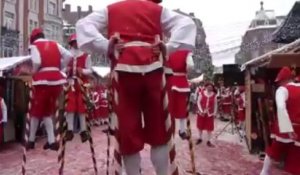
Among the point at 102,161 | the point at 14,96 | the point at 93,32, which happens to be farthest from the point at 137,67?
the point at 14,96

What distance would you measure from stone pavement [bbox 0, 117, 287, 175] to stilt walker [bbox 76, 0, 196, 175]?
96.3 inches

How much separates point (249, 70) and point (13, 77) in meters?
5.29

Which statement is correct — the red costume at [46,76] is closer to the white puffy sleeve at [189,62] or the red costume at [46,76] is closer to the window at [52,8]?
the white puffy sleeve at [189,62]

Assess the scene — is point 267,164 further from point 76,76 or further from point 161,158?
point 76,76

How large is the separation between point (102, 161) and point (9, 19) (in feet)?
99.9

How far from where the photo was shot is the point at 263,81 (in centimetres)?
929

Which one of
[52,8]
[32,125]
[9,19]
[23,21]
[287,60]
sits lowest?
[32,125]

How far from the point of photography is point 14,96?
10453mm

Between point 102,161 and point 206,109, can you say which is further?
point 206,109

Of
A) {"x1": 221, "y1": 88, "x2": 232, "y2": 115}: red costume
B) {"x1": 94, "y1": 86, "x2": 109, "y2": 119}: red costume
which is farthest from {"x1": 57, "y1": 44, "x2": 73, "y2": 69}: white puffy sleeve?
{"x1": 221, "y1": 88, "x2": 232, "y2": 115}: red costume

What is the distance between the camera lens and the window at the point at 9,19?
3438 centimetres

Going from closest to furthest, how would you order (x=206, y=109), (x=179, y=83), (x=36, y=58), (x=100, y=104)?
(x=36, y=58) < (x=179, y=83) < (x=206, y=109) < (x=100, y=104)

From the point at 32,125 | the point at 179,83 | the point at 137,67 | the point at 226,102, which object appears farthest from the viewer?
the point at 226,102

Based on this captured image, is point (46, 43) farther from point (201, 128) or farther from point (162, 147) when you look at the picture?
point (201, 128)
